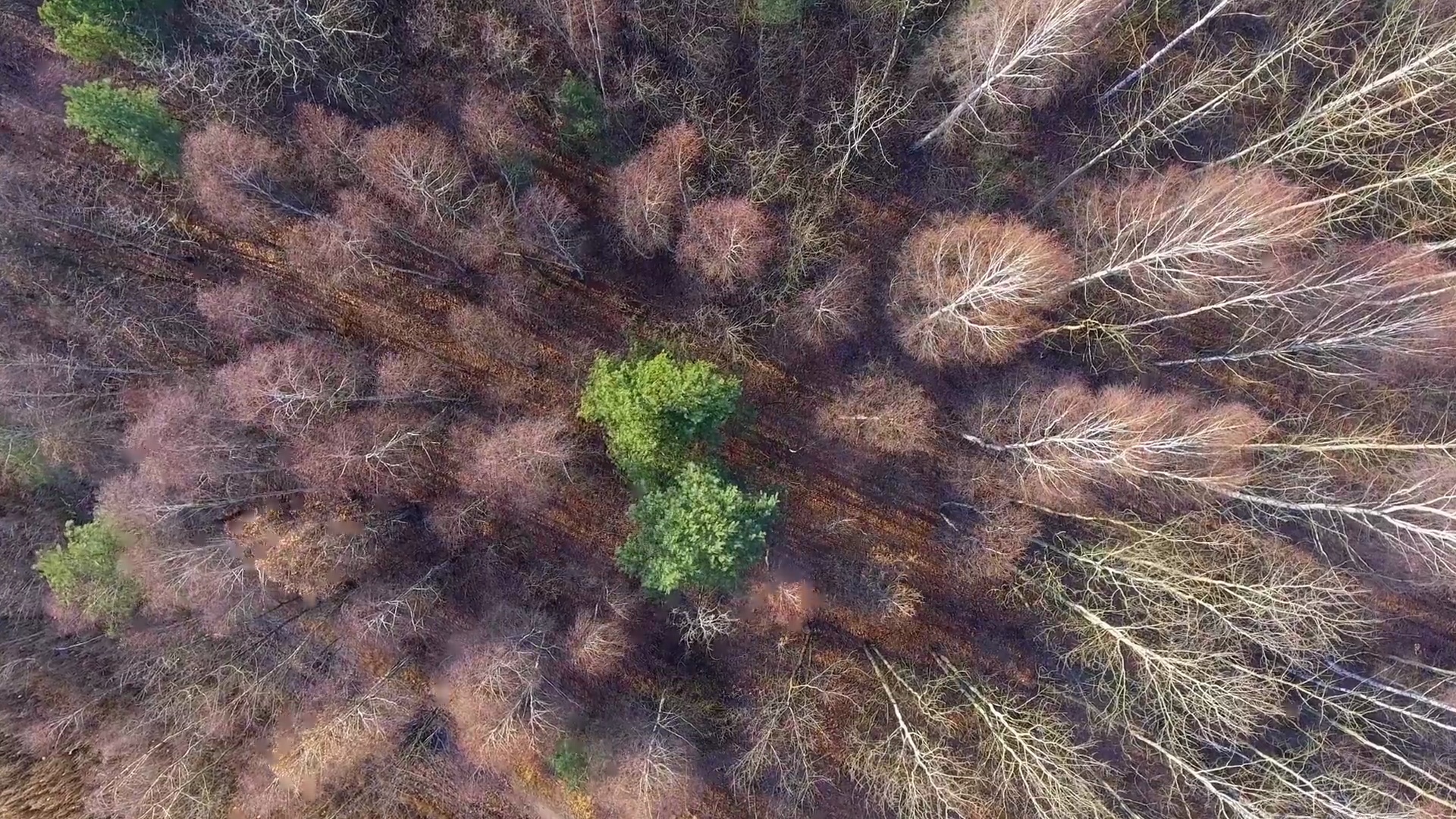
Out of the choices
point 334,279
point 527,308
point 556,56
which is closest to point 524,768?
point 527,308

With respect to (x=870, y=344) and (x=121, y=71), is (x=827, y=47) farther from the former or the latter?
(x=121, y=71)

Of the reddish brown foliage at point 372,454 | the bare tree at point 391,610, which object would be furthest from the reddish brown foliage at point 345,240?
the bare tree at point 391,610

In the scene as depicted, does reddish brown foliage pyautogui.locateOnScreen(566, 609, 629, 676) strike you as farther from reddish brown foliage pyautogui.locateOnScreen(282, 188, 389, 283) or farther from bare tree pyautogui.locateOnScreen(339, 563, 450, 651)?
reddish brown foliage pyautogui.locateOnScreen(282, 188, 389, 283)

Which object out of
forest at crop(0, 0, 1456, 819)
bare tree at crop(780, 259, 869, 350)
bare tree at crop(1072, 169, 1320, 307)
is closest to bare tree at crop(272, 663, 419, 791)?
forest at crop(0, 0, 1456, 819)

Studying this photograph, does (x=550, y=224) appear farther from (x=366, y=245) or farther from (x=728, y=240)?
(x=366, y=245)

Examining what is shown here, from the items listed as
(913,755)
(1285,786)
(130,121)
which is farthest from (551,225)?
(1285,786)
